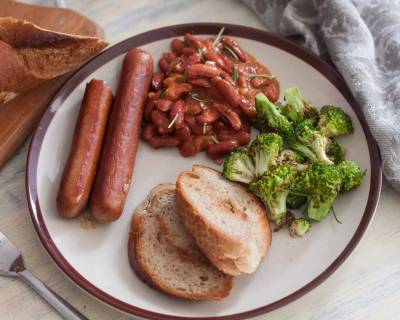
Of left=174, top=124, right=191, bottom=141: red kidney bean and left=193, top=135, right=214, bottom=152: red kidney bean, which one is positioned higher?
left=174, top=124, right=191, bottom=141: red kidney bean

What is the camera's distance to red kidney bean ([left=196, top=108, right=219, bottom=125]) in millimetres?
3600

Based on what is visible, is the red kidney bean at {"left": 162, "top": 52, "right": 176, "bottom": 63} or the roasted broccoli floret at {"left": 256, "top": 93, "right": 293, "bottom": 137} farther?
the red kidney bean at {"left": 162, "top": 52, "right": 176, "bottom": 63}

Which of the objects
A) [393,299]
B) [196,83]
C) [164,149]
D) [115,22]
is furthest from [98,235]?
[115,22]

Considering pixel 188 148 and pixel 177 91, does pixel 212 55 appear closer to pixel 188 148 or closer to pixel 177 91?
pixel 177 91

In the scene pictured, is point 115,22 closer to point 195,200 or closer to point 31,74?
point 31,74

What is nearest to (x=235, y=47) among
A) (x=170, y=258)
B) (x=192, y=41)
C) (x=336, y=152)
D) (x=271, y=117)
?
(x=192, y=41)

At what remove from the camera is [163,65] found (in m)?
3.96

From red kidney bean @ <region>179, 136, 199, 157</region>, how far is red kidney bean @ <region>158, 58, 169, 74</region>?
21.7 inches

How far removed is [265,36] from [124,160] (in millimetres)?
1381

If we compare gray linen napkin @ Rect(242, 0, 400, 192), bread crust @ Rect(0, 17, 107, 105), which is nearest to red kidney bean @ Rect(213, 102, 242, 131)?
gray linen napkin @ Rect(242, 0, 400, 192)

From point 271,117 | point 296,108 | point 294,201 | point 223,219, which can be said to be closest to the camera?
point 223,219

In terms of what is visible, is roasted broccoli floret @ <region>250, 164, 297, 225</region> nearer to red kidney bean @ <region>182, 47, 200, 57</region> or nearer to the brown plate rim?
the brown plate rim

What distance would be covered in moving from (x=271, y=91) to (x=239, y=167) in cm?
68

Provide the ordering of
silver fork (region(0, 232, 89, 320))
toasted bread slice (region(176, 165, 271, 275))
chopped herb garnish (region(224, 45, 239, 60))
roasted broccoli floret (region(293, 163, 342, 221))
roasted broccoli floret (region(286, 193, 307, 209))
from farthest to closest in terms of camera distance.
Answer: chopped herb garnish (region(224, 45, 239, 60)) → roasted broccoli floret (region(286, 193, 307, 209)) → roasted broccoli floret (region(293, 163, 342, 221)) → silver fork (region(0, 232, 89, 320)) → toasted bread slice (region(176, 165, 271, 275))
